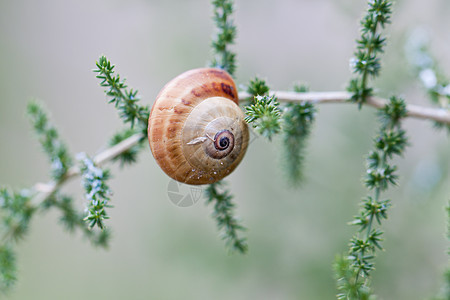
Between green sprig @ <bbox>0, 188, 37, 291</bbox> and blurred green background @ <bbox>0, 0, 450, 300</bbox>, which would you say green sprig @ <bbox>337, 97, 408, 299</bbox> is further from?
green sprig @ <bbox>0, 188, 37, 291</bbox>

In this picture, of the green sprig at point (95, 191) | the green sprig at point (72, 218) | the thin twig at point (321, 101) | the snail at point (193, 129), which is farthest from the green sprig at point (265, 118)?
the green sprig at point (72, 218)

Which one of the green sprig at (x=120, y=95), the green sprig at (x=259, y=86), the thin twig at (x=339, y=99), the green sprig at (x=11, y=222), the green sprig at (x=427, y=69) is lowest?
the green sprig at (x=11, y=222)

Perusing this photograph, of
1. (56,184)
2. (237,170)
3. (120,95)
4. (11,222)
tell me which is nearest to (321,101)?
(120,95)

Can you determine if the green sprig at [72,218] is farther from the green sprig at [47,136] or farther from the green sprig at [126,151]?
the green sprig at [126,151]

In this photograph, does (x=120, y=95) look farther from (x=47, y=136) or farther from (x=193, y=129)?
(x=47, y=136)

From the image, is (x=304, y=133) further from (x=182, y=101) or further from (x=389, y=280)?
(x=389, y=280)

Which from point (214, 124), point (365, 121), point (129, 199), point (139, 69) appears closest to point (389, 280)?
point (365, 121)
